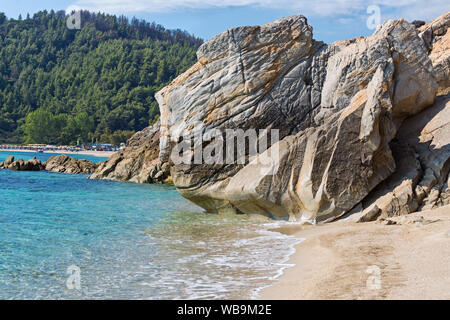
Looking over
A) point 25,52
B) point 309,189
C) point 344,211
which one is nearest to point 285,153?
point 309,189

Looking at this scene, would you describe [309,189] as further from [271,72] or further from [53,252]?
[53,252]

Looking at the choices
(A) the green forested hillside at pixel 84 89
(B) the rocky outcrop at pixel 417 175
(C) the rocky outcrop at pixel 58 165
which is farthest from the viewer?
(A) the green forested hillside at pixel 84 89

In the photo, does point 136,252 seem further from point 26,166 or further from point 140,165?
point 26,166

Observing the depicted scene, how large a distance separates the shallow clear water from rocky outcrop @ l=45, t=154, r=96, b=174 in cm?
2509

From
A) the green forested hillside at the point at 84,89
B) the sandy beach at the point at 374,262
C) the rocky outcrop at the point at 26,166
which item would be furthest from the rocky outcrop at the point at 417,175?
the green forested hillside at the point at 84,89

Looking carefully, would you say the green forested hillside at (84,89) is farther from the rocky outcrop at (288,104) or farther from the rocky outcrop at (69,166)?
the rocky outcrop at (288,104)

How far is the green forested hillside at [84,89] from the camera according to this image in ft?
407

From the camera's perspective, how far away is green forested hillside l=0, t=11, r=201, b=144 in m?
124

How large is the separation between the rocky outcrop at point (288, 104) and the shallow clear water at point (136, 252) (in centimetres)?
122

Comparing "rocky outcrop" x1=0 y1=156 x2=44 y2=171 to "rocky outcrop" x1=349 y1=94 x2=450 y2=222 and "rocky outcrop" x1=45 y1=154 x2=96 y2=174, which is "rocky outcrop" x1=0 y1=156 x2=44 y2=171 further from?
"rocky outcrop" x1=349 y1=94 x2=450 y2=222

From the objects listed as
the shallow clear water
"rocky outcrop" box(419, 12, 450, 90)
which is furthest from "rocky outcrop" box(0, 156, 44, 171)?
"rocky outcrop" box(419, 12, 450, 90)

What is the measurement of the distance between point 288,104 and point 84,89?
499 feet

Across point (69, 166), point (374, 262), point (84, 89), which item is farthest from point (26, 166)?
point (84, 89)
